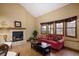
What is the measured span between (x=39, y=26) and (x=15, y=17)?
49 centimetres

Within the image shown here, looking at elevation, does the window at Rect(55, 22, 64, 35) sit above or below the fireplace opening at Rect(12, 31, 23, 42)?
above

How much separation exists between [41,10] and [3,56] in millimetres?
1154

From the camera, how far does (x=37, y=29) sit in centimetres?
233

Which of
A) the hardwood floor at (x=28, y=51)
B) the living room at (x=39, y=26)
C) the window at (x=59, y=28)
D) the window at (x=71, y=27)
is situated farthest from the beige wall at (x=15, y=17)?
the window at (x=71, y=27)

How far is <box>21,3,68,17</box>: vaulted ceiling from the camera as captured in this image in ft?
7.38

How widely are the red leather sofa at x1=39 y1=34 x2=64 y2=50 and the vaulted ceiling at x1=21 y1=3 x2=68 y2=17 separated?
468 mm

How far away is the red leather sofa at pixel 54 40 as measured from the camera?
2.23 metres

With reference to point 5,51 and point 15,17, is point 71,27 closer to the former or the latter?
point 15,17

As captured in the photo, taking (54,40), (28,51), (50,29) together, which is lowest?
(28,51)

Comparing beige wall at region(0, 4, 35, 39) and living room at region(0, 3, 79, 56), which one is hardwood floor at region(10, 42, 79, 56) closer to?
living room at region(0, 3, 79, 56)

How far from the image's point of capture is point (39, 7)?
2.29 meters

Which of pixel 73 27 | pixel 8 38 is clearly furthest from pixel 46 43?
pixel 8 38

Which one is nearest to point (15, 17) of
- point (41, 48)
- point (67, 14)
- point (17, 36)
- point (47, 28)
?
point (17, 36)

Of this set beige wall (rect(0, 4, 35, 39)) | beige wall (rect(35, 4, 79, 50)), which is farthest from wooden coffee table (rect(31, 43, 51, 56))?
beige wall (rect(35, 4, 79, 50))
